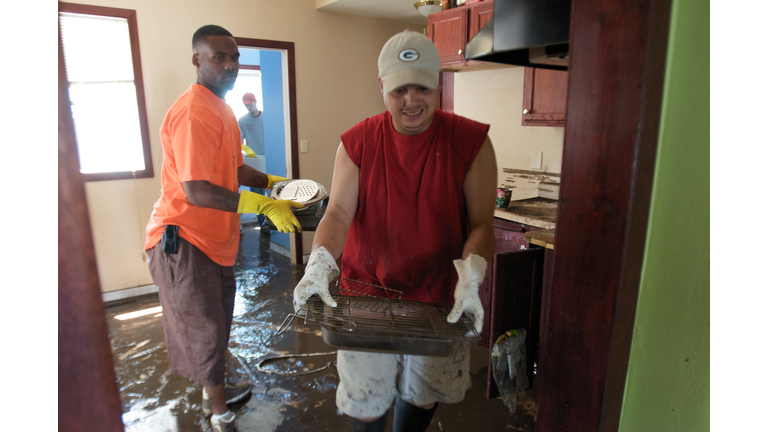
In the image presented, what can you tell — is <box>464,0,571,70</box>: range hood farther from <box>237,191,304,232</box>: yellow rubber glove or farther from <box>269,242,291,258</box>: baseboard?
Result: <box>269,242,291,258</box>: baseboard

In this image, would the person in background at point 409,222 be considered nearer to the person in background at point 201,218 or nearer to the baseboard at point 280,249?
the person in background at point 201,218

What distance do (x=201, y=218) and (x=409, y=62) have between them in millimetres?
1181

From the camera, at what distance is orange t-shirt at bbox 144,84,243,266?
180cm

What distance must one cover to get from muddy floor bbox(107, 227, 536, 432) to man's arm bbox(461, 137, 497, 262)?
3.82 feet

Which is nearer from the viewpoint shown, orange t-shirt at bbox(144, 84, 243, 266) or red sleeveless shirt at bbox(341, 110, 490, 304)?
red sleeveless shirt at bbox(341, 110, 490, 304)

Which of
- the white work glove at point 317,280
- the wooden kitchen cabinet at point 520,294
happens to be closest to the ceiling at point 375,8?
the wooden kitchen cabinet at point 520,294

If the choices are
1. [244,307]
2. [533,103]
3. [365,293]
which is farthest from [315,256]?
[244,307]

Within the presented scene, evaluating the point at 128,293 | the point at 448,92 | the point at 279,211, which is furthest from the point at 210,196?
the point at 448,92

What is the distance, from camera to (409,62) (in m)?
1.28

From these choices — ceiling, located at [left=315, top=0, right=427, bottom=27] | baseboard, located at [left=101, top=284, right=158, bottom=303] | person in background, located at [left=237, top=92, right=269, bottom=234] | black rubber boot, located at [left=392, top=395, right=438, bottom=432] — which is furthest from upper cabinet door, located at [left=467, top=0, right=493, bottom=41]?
person in background, located at [left=237, top=92, right=269, bottom=234]

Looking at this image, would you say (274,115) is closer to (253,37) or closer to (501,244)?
(253,37)

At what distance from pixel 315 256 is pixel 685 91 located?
3.28 ft

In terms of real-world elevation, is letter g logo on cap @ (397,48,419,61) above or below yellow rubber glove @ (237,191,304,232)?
above

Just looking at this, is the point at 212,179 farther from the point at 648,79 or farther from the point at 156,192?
the point at 156,192
